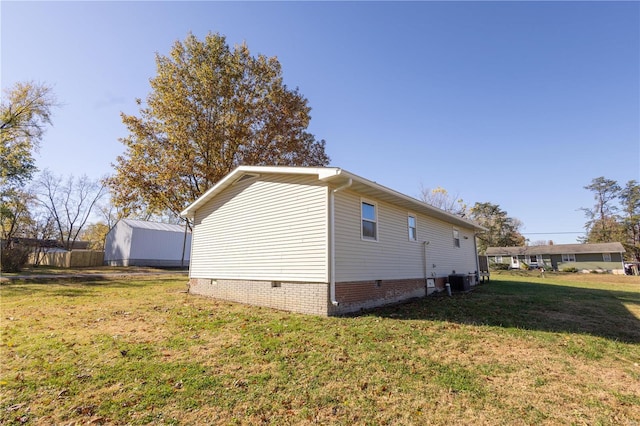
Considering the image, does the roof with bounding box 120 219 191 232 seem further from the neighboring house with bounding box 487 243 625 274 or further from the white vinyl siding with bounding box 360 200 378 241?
the neighboring house with bounding box 487 243 625 274

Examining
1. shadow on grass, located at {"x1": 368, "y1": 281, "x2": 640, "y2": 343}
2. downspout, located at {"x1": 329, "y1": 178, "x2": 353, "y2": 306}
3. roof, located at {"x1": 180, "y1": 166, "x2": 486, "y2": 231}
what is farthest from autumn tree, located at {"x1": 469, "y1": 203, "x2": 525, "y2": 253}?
downspout, located at {"x1": 329, "y1": 178, "x2": 353, "y2": 306}

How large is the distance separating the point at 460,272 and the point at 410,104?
29.4 ft

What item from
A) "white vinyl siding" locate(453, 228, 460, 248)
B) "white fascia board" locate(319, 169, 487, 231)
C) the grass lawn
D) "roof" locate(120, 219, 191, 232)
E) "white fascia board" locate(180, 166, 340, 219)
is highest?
"roof" locate(120, 219, 191, 232)

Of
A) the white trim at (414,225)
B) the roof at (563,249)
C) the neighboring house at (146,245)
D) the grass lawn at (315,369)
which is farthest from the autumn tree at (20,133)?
the roof at (563,249)

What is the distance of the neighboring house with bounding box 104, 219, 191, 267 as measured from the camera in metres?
30.0

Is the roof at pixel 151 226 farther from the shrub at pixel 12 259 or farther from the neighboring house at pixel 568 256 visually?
the neighboring house at pixel 568 256

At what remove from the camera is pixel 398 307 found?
8.95 meters

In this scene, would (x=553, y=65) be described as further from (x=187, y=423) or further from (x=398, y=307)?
(x=187, y=423)

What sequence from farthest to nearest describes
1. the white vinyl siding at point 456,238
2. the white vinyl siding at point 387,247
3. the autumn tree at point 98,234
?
the autumn tree at point 98,234 → the white vinyl siding at point 456,238 → the white vinyl siding at point 387,247

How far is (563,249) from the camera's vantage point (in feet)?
136

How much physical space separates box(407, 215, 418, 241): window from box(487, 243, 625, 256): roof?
41914 mm

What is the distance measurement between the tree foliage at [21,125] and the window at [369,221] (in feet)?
92.6

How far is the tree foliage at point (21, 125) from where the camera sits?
22.3 metres

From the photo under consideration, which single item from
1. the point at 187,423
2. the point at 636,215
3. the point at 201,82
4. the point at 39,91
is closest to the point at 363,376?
the point at 187,423
